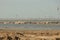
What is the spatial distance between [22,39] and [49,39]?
11.1 ft

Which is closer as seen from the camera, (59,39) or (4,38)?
(59,39)

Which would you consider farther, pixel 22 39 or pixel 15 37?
pixel 15 37

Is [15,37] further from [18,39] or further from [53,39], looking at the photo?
[53,39]

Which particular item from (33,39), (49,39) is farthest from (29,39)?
(49,39)

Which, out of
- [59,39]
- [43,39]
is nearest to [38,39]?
[43,39]

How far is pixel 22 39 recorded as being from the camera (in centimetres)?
3088

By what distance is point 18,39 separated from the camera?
31641 millimetres

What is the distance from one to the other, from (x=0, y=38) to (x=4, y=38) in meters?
0.65

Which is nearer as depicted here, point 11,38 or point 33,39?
point 33,39

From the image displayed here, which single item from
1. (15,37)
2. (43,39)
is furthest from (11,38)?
(43,39)

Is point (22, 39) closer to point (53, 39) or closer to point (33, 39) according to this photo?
point (33, 39)

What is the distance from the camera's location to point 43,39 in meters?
30.6

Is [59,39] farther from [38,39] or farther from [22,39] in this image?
[22,39]

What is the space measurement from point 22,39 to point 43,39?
103 inches
